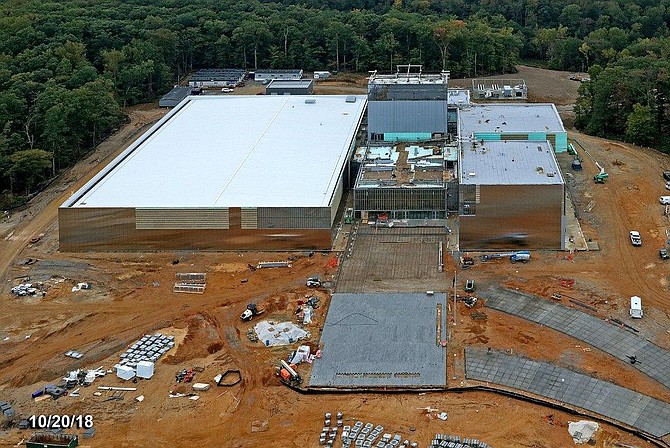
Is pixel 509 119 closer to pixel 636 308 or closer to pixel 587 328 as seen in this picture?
pixel 636 308

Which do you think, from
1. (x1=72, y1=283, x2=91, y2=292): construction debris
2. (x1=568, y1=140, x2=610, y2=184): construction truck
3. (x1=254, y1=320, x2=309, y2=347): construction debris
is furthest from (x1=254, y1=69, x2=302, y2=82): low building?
(x1=254, y1=320, x2=309, y2=347): construction debris

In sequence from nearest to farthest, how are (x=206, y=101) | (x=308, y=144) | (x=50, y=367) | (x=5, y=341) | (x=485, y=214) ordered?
(x=50, y=367) < (x=5, y=341) < (x=485, y=214) < (x=308, y=144) < (x=206, y=101)

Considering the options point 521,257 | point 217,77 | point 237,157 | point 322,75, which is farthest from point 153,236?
point 322,75

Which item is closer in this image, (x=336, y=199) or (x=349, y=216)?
(x=336, y=199)

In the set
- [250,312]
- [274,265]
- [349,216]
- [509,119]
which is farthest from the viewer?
[509,119]

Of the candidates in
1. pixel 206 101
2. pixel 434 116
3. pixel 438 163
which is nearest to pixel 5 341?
pixel 438 163

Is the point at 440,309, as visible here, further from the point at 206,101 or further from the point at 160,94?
the point at 160,94

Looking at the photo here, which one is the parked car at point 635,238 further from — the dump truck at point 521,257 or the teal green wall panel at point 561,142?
the teal green wall panel at point 561,142
